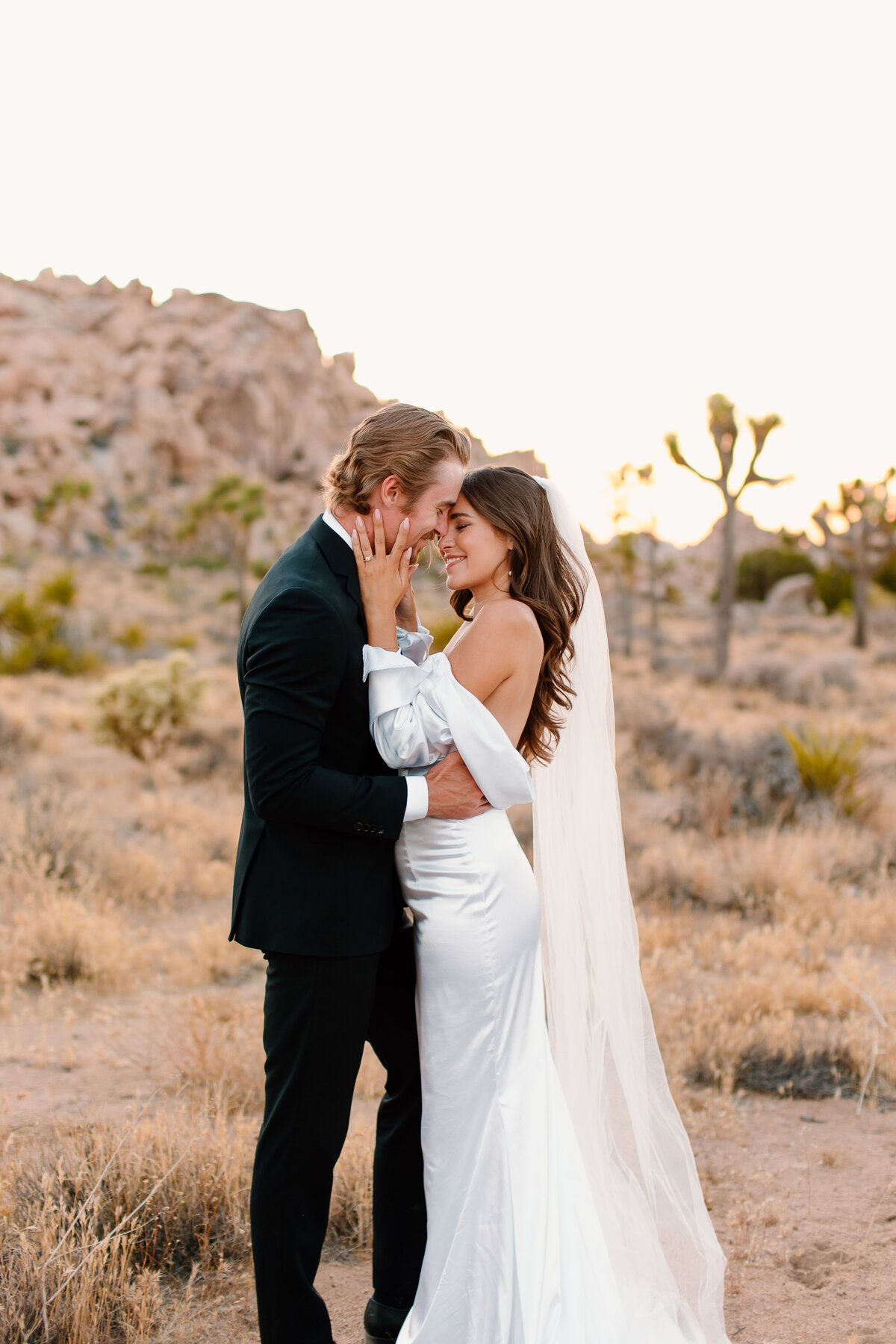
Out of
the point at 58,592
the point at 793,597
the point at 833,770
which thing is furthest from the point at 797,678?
the point at 793,597

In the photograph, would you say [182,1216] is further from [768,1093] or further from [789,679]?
[789,679]

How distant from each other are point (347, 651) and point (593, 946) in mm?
1327

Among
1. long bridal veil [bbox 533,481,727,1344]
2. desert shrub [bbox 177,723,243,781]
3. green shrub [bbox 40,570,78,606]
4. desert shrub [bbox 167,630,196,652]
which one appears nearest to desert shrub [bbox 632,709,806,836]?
desert shrub [bbox 177,723,243,781]

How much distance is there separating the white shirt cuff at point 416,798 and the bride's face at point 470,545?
635mm

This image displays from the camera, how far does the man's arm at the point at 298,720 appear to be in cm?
214

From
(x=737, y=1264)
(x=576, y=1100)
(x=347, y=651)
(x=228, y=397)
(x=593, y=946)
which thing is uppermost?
(x=228, y=397)

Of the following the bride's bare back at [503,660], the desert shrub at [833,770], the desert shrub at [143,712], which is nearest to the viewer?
the bride's bare back at [503,660]

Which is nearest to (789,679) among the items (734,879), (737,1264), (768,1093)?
(734,879)

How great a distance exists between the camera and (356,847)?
2.37 metres

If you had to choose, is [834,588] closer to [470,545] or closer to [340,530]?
[470,545]

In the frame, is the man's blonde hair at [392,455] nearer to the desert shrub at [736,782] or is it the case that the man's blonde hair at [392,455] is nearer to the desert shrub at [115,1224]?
the desert shrub at [115,1224]

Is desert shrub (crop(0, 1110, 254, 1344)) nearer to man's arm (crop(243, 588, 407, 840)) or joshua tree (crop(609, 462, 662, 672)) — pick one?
man's arm (crop(243, 588, 407, 840))

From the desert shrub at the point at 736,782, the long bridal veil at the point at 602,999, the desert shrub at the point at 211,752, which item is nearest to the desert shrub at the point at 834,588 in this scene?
the desert shrub at the point at 736,782

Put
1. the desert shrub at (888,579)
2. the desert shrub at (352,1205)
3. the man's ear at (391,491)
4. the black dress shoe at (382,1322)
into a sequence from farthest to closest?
the desert shrub at (888,579), the desert shrub at (352,1205), the black dress shoe at (382,1322), the man's ear at (391,491)
